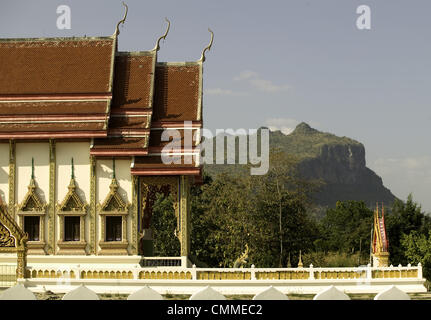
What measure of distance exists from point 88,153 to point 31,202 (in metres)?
2.59

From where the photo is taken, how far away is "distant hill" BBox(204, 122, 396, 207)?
16900cm

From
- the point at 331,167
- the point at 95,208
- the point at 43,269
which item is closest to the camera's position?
the point at 43,269

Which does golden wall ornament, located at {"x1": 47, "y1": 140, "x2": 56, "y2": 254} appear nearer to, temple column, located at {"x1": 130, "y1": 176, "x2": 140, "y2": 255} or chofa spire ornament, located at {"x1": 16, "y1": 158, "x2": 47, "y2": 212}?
chofa spire ornament, located at {"x1": 16, "y1": 158, "x2": 47, "y2": 212}

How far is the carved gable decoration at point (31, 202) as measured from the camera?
28.1 metres

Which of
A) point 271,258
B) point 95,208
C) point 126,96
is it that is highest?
point 126,96

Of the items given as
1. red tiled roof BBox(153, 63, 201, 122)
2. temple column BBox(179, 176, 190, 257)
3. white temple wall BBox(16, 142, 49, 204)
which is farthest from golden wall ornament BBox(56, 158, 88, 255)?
red tiled roof BBox(153, 63, 201, 122)

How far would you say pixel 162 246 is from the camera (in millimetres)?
49812

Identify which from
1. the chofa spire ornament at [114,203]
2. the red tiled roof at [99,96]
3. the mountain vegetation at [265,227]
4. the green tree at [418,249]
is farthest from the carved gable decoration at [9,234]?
the green tree at [418,249]

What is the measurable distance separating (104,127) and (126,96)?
1873 millimetres

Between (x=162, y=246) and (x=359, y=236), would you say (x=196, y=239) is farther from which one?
(x=359, y=236)

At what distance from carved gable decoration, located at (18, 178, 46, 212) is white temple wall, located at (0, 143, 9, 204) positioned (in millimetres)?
675

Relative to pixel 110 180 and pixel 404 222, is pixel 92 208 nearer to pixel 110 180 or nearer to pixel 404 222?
pixel 110 180

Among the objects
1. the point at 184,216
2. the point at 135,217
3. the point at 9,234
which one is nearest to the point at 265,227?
the point at 184,216
